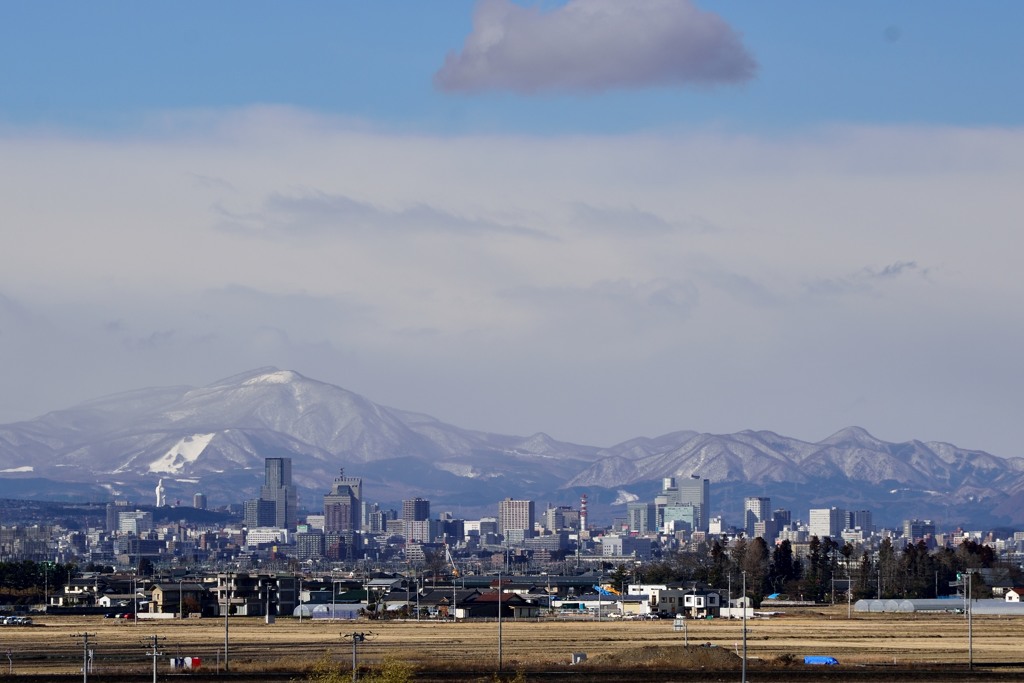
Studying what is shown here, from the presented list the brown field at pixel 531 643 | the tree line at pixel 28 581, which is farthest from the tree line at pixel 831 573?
the tree line at pixel 28 581

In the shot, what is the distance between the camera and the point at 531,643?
91.2 metres

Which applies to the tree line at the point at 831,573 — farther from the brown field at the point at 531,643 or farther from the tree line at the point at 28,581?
the tree line at the point at 28,581

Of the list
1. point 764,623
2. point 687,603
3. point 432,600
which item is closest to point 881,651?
point 764,623

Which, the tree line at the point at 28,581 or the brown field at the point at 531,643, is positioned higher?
the brown field at the point at 531,643

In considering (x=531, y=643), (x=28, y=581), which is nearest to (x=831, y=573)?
(x=28, y=581)

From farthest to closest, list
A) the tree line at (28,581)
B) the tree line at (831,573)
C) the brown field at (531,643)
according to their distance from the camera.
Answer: the tree line at (28,581)
the tree line at (831,573)
the brown field at (531,643)

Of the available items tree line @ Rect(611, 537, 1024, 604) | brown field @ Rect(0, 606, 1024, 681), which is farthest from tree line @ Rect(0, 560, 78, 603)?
tree line @ Rect(611, 537, 1024, 604)

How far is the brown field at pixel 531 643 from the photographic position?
241ft

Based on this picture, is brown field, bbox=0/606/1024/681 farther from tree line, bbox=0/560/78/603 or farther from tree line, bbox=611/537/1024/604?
tree line, bbox=0/560/78/603

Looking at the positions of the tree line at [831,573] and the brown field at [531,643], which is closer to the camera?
the brown field at [531,643]

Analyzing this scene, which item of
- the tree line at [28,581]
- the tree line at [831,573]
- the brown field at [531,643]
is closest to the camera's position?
the brown field at [531,643]

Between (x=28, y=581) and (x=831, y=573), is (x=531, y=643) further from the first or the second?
(x=28, y=581)

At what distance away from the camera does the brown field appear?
73.4 metres

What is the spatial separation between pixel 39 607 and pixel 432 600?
36.2 m
